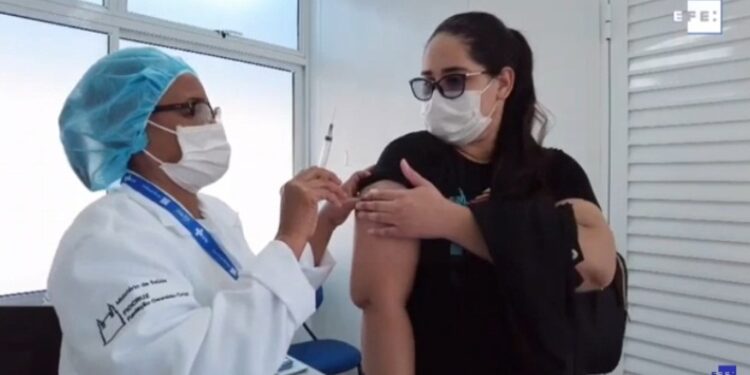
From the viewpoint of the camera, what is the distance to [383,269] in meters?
0.94

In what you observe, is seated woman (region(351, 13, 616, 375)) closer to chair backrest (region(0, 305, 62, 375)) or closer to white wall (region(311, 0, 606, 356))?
chair backrest (region(0, 305, 62, 375))

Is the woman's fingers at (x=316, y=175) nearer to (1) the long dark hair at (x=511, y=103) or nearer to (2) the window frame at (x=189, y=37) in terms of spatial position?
(1) the long dark hair at (x=511, y=103)

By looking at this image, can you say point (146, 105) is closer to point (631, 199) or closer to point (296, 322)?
point (296, 322)

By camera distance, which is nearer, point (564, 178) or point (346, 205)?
point (564, 178)

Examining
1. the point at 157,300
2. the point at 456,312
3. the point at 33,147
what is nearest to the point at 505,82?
the point at 456,312

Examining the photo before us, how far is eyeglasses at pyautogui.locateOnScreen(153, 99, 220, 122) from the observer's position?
110 cm

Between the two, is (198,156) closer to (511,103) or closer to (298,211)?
(298,211)

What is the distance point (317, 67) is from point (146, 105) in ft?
8.39

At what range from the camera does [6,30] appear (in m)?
2.44

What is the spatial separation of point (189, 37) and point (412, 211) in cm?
252

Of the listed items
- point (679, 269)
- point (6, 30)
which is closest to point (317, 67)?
point (6, 30)

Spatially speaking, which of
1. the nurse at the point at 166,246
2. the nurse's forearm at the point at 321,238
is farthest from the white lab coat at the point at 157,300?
the nurse's forearm at the point at 321,238

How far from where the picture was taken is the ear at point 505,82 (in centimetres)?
106

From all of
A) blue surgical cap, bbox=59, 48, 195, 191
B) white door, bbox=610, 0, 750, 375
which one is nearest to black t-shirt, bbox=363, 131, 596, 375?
blue surgical cap, bbox=59, 48, 195, 191
